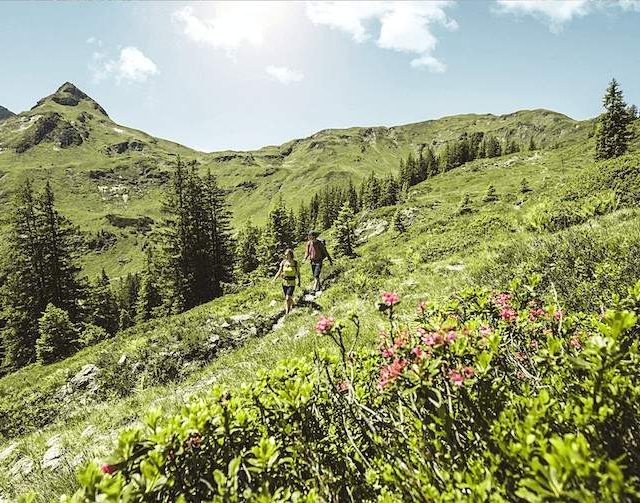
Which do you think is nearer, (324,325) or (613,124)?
(324,325)

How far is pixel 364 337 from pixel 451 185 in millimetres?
58423

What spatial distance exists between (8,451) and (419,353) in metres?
11.9

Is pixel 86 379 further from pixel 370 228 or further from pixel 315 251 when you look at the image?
pixel 370 228

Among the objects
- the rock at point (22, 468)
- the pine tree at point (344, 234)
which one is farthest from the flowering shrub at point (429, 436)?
the pine tree at point (344, 234)

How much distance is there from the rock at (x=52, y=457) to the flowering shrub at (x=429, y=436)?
21.8ft

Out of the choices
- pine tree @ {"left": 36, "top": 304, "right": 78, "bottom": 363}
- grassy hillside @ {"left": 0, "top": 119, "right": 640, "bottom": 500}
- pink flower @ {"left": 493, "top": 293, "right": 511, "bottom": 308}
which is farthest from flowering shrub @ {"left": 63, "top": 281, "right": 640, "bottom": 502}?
pine tree @ {"left": 36, "top": 304, "right": 78, "bottom": 363}

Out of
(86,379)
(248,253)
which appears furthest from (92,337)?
(248,253)

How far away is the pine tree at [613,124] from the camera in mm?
43156

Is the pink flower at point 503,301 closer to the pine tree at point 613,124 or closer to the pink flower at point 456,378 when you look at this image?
the pink flower at point 456,378

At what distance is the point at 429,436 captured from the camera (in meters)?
2.71

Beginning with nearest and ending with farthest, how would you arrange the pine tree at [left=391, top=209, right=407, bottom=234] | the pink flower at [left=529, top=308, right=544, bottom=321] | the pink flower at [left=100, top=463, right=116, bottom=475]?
1. the pink flower at [left=100, top=463, right=116, bottom=475]
2. the pink flower at [left=529, top=308, right=544, bottom=321]
3. the pine tree at [left=391, top=209, right=407, bottom=234]

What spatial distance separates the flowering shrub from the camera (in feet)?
6.50

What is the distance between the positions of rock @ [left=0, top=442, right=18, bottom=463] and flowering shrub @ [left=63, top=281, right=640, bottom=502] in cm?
958

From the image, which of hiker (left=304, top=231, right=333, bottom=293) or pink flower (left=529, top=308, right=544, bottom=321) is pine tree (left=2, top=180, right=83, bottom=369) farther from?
pink flower (left=529, top=308, right=544, bottom=321)
